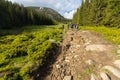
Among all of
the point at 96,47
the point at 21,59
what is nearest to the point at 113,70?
the point at 96,47

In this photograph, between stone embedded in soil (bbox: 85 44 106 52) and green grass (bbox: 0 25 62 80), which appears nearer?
green grass (bbox: 0 25 62 80)

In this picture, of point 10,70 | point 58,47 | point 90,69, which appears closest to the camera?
point 10,70

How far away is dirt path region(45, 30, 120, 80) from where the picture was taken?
35.3ft

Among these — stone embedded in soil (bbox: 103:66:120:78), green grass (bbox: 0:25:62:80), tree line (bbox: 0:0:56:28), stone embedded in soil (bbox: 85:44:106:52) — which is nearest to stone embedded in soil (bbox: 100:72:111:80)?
stone embedded in soil (bbox: 103:66:120:78)

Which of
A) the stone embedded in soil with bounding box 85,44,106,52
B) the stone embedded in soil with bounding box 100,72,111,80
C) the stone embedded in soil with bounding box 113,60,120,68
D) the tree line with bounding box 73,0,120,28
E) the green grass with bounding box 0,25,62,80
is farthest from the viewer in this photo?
the tree line with bounding box 73,0,120,28

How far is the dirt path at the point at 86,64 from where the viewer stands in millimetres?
10766

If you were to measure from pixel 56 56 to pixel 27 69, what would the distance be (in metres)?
3.48

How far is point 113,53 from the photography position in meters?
14.0

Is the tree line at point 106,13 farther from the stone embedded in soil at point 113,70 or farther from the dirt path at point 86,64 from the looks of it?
the stone embedded in soil at point 113,70

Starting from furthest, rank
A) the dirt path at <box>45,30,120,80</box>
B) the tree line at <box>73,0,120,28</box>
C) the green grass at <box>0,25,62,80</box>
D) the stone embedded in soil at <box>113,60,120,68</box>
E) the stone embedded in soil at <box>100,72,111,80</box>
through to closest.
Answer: the tree line at <box>73,0,120,28</box> < the stone embedded in soil at <box>113,60,120,68</box> < the dirt path at <box>45,30,120,80</box> < the stone embedded in soil at <box>100,72,111,80</box> < the green grass at <box>0,25,62,80</box>

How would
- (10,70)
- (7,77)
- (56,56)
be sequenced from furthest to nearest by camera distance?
1. (56,56)
2. (10,70)
3. (7,77)

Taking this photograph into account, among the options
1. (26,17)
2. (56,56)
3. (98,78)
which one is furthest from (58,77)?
(26,17)

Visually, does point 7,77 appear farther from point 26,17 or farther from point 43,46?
point 26,17

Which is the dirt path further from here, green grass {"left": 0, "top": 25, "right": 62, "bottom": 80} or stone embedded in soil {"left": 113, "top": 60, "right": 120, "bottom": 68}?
green grass {"left": 0, "top": 25, "right": 62, "bottom": 80}
